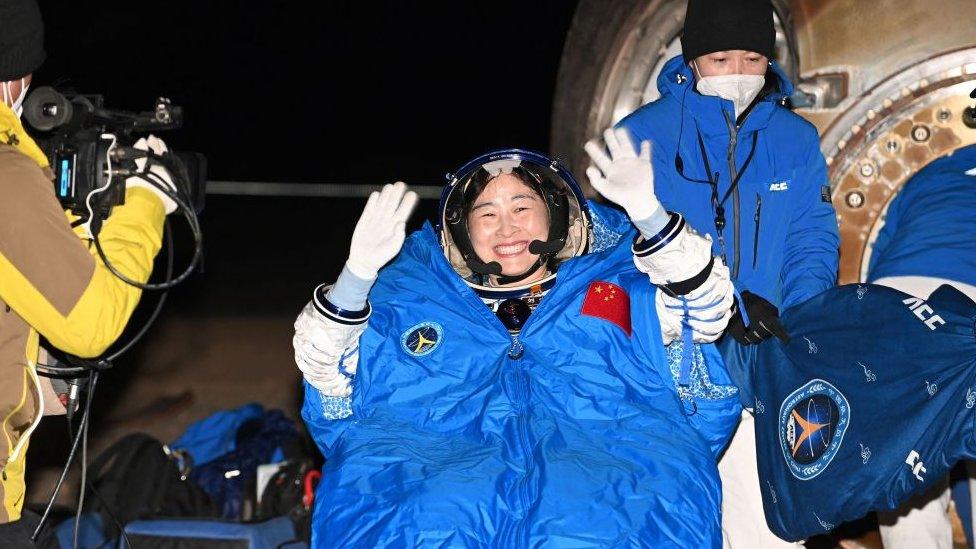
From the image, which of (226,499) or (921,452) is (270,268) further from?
(921,452)

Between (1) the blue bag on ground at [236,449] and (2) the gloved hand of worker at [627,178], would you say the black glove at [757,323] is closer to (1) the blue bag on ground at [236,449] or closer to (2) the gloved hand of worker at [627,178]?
(2) the gloved hand of worker at [627,178]

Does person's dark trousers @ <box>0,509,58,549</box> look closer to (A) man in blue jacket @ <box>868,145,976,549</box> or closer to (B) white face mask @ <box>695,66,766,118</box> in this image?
(B) white face mask @ <box>695,66,766,118</box>

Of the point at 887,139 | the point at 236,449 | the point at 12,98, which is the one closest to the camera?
the point at 12,98

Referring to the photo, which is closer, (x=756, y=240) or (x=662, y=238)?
(x=662, y=238)

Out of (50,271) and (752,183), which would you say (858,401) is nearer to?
(752,183)

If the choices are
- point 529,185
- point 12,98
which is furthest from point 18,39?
point 529,185

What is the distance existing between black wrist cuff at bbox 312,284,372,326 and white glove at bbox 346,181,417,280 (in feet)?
0.31

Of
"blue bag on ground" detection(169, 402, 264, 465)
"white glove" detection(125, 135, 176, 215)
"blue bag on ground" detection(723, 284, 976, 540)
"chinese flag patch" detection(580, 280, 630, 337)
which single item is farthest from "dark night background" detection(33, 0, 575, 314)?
"blue bag on ground" detection(723, 284, 976, 540)

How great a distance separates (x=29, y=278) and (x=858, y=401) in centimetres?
189

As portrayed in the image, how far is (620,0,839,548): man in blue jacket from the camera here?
332cm

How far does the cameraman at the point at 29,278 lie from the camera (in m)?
2.64

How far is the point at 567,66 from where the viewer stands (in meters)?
4.75

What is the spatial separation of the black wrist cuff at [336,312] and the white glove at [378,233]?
94mm

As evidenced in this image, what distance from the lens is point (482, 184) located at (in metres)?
3.38
